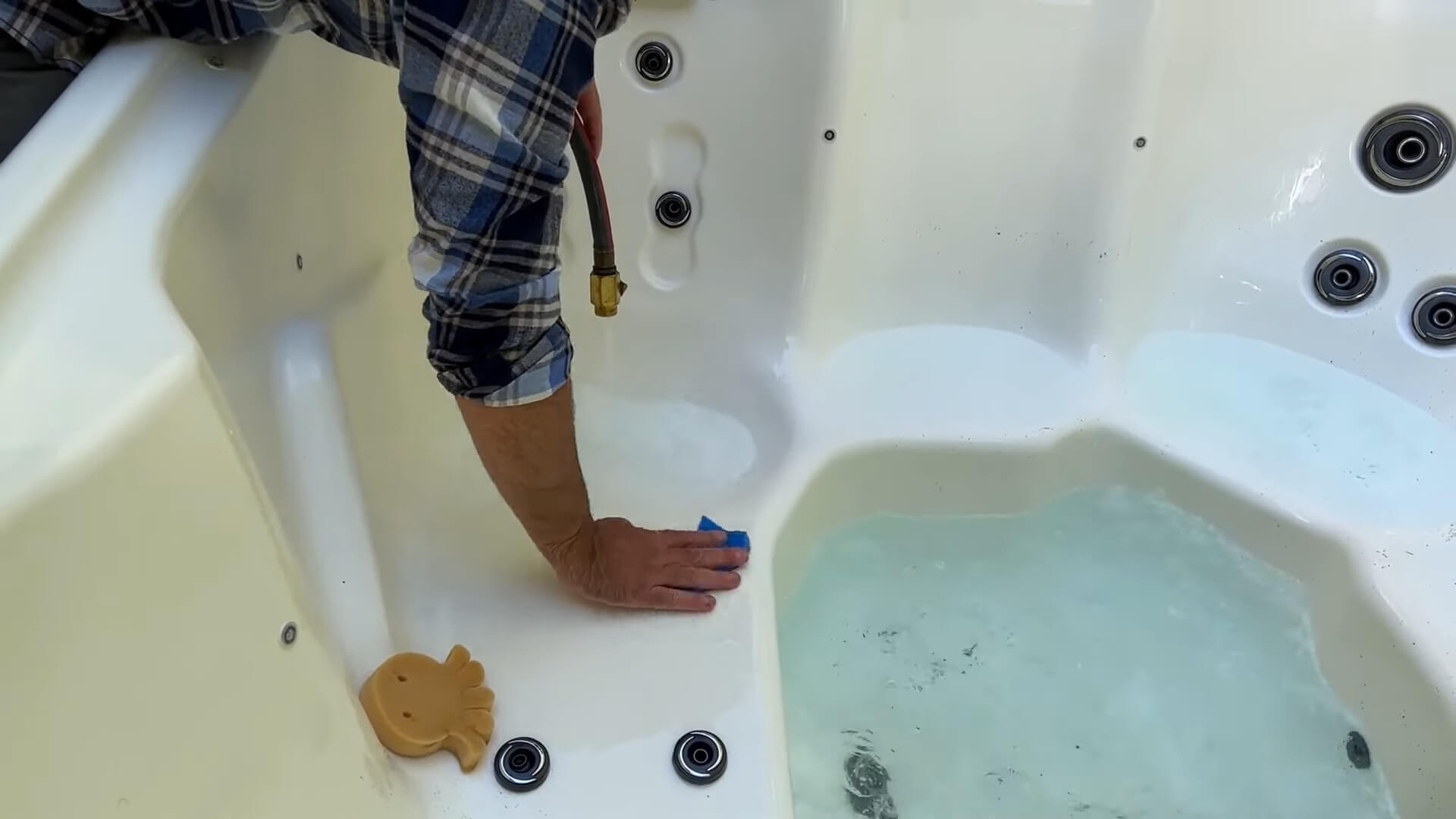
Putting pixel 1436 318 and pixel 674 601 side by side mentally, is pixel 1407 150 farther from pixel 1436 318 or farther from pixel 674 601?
pixel 674 601

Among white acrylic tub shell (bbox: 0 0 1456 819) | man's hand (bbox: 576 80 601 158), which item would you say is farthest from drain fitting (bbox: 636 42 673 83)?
man's hand (bbox: 576 80 601 158)

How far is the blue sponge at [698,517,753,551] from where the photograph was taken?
0.88 m

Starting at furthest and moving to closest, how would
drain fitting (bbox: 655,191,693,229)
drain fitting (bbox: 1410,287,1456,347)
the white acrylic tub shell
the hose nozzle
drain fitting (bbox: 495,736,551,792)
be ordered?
drain fitting (bbox: 655,191,693,229)
drain fitting (bbox: 1410,287,1456,347)
the hose nozzle
drain fitting (bbox: 495,736,551,792)
the white acrylic tub shell

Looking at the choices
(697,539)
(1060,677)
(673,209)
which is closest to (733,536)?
(697,539)

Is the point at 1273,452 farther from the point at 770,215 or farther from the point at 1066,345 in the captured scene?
the point at 770,215

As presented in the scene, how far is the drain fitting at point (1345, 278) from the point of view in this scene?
1105 millimetres

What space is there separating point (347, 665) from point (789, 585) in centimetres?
40

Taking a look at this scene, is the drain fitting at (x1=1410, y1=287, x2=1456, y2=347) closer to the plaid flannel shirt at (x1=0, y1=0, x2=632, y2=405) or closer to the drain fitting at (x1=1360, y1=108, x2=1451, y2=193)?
the drain fitting at (x1=1360, y1=108, x2=1451, y2=193)

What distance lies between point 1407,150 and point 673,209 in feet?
2.57

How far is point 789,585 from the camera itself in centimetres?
98

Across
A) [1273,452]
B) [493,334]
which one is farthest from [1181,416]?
[493,334]

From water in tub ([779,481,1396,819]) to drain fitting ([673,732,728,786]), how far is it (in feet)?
0.53

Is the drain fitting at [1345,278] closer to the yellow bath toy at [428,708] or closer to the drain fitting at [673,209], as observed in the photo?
the drain fitting at [673,209]

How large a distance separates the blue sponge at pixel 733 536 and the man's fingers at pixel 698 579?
3 centimetres
